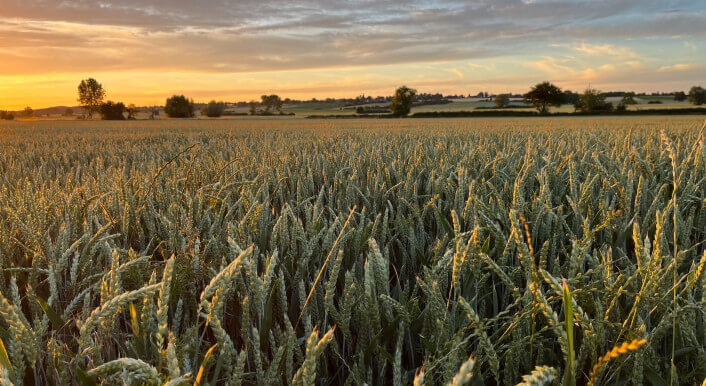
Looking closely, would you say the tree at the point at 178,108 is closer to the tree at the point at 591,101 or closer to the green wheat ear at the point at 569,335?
the tree at the point at 591,101

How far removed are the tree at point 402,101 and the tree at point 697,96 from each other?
2027 inches

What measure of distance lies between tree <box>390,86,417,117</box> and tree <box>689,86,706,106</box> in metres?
51.5

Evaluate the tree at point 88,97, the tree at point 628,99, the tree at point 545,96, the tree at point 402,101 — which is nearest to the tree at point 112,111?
the tree at point 88,97

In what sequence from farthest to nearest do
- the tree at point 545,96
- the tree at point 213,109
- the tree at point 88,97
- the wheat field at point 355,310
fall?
the tree at point 88,97 → the tree at point 545,96 → the tree at point 213,109 → the wheat field at point 355,310

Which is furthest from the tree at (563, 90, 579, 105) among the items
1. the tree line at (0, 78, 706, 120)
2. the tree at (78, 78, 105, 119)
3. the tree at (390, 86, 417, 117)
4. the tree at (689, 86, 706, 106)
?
the tree at (78, 78, 105, 119)

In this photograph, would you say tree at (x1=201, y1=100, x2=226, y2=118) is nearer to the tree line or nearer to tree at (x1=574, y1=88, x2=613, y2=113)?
the tree line

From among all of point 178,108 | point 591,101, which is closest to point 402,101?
point 591,101

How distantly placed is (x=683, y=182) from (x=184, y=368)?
2.73 metres

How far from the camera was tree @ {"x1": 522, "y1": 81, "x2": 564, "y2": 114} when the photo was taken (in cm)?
8181

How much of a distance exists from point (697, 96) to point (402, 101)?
176 ft

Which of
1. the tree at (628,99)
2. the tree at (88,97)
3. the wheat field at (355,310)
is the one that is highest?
the tree at (88,97)

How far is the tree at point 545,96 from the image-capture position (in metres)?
81.8

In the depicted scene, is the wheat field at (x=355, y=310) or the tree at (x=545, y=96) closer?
the wheat field at (x=355, y=310)

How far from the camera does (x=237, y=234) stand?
136cm
